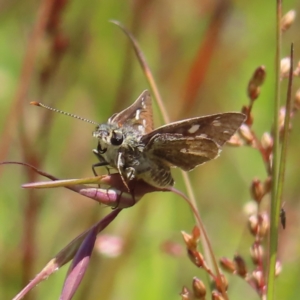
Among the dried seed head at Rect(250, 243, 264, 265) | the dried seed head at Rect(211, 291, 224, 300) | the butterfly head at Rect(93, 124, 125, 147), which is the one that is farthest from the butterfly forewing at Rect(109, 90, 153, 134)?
the dried seed head at Rect(211, 291, 224, 300)

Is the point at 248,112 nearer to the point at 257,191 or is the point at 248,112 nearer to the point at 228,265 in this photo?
the point at 257,191

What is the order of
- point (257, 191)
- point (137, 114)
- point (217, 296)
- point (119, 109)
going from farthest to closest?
point (119, 109), point (137, 114), point (257, 191), point (217, 296)

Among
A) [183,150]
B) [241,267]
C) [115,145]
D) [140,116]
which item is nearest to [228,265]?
[241,267]

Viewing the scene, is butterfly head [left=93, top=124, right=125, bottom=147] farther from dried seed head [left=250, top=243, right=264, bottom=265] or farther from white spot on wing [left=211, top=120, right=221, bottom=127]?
dried seed head [left=250, top=243, right=264, bottom=265]

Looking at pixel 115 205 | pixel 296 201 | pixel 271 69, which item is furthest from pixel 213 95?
pixel 115 205

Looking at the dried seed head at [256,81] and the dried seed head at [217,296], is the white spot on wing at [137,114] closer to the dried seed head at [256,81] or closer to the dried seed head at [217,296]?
the dried seed head at [256,81]

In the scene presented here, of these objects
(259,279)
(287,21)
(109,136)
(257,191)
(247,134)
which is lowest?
(259,279)

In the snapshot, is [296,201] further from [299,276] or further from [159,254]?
[159,254]

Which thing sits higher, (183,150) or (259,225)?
(183,150)
